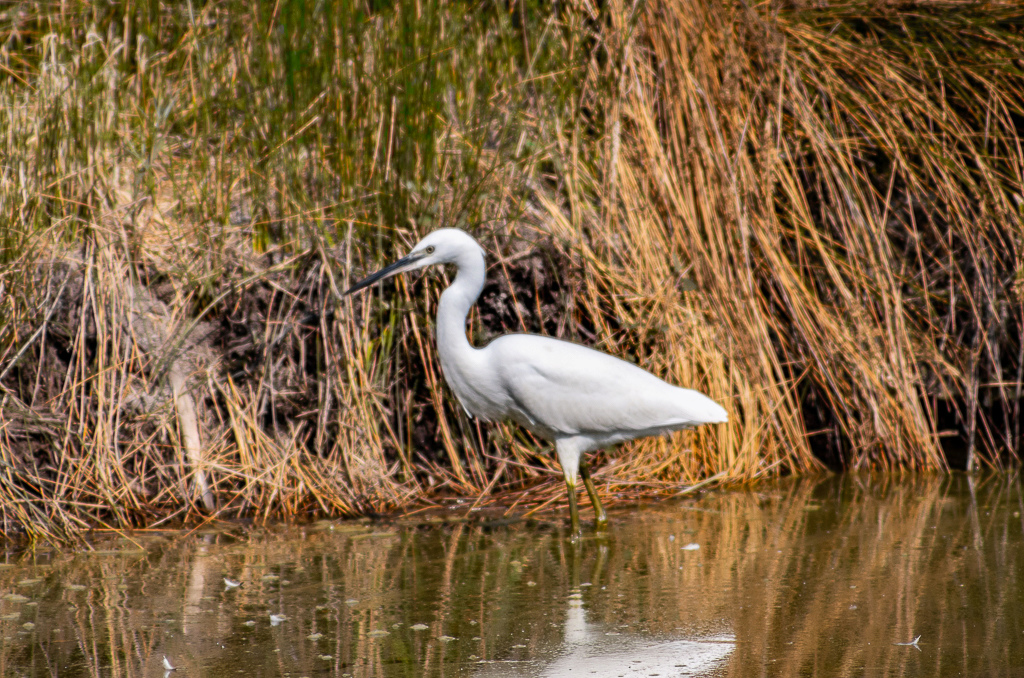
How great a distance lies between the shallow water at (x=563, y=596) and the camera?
2.73m

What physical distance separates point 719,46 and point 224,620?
352cm

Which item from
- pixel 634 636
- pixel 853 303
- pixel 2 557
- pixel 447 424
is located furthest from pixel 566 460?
pixel 2 557

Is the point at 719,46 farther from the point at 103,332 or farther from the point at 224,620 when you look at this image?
the point at 224,620

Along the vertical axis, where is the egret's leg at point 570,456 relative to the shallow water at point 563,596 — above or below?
above

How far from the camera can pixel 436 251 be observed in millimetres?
3988

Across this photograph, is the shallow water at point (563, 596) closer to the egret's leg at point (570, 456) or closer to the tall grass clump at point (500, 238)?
the egret's leg at point (570, 456)

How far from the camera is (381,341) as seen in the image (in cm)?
459

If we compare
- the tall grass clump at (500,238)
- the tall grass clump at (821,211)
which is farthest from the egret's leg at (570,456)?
the tall grass clump at (821,211)

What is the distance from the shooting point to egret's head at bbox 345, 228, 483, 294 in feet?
13.0

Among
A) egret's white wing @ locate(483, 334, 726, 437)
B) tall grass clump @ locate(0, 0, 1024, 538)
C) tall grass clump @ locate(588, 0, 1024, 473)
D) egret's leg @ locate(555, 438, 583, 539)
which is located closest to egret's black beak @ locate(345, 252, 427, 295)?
egret's white wing @ locate(483, 334, 726, 437)

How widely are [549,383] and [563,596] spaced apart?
3.08 feet

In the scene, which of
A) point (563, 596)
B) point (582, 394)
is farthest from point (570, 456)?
point (563, 596)

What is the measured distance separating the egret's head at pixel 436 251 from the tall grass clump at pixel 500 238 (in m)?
0.61

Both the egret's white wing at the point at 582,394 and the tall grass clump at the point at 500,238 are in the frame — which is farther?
the tall grass clump at the point at 500,238
